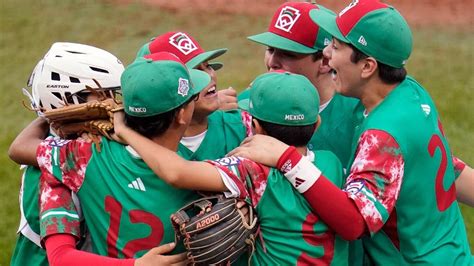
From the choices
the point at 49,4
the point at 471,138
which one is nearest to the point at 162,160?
the point at 471,138

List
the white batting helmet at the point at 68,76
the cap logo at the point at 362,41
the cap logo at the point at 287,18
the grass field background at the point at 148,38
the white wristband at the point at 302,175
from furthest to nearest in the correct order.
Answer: the grass field background at the point at 148,38 < the cap logo at the point at 287,18 < the white batting helmet at the point at 68,76 < the cap logo at the point at 362,41 < the white wristband at the point at 302,175

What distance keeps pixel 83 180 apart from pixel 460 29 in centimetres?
1177

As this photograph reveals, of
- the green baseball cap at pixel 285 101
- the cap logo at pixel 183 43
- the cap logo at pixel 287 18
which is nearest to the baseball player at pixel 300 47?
the cap logo at pixel 287 18

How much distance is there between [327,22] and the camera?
5.09 meters

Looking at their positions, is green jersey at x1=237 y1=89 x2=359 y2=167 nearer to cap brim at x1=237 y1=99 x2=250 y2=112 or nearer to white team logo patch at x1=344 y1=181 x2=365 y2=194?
cap brim at x1=237 y1=99 x2=250 y2=112

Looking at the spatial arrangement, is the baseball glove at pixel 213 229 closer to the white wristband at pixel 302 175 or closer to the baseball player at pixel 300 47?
the white wristband at pixel 302 175

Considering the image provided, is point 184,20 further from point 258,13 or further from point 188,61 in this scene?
point 188,61

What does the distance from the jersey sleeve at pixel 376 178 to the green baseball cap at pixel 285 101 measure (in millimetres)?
287

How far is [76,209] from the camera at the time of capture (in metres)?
4.70

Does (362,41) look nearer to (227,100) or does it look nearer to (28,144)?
(227,100)

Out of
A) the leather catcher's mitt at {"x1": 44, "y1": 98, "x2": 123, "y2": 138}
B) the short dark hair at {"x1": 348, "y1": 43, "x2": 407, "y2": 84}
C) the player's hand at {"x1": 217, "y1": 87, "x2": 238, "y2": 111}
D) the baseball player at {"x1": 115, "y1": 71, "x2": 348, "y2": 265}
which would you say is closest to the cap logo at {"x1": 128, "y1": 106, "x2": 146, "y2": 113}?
the baseball player at {"x1": 115, "y1": 71, "x2": 348, "y2": 265}

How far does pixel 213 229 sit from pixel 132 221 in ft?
1.50

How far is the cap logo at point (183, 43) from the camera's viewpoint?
5.56m

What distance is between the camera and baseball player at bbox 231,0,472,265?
4602 millimetres
